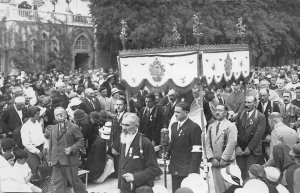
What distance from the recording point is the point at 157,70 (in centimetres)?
837

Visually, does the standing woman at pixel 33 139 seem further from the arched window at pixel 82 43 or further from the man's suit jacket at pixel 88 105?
the arched window at pixel 82 43

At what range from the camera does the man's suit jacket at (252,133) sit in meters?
7.93

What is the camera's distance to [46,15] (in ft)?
115

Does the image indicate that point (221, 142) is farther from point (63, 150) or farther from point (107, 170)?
point (107, 170)

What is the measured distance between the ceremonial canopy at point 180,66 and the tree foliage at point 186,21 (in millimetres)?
21862

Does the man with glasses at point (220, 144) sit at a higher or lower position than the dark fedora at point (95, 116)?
lower

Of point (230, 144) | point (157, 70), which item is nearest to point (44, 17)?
point (157, 70)

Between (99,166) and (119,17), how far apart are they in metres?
24.7

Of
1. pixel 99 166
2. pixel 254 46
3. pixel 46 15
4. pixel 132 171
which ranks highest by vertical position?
pixel 46 15

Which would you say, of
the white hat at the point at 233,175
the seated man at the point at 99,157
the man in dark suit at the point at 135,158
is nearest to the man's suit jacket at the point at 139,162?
the man in dark suit at the point at 135,158

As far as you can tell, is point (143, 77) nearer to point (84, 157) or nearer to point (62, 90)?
point (84, 157)

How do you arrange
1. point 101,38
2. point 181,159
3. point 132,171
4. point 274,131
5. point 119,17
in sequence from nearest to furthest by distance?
point 132,171, point 181,159, point 274,131, point 119,17, point 101,38

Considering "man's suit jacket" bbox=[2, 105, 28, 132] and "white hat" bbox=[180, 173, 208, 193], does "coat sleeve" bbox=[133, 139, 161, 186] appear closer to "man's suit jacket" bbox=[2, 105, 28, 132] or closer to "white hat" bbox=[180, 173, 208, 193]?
"white hat" bbox=[180, 173, 208, 193]

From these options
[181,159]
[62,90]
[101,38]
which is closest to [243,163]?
[181,159]
